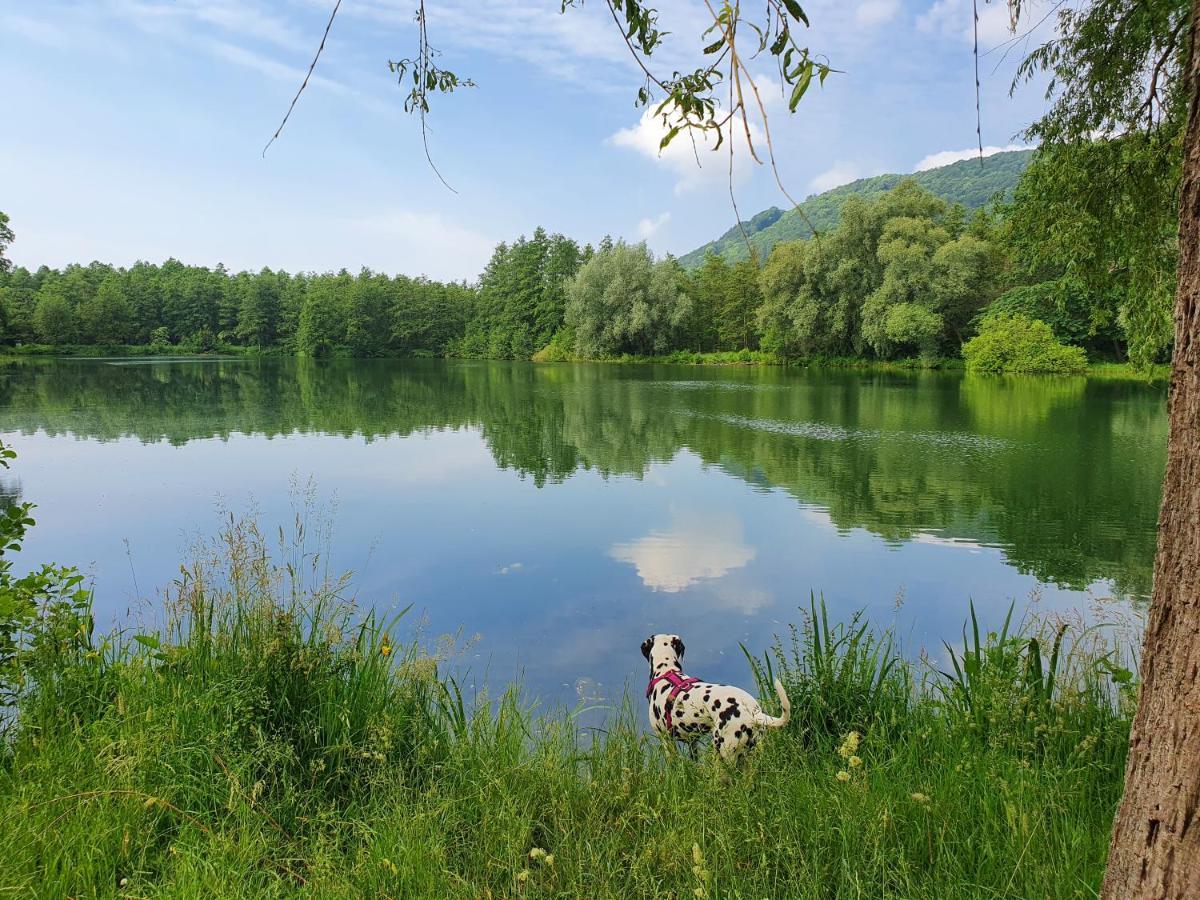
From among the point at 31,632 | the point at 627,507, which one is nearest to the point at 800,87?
the point at 31,632

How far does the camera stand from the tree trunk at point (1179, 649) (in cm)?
148

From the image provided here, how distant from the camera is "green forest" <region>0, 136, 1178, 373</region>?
7465 millimetres

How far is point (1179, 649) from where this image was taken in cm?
150

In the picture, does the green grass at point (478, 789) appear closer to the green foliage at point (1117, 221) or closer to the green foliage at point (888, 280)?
the green foliage at point (1117, 221)

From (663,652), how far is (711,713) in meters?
0.91

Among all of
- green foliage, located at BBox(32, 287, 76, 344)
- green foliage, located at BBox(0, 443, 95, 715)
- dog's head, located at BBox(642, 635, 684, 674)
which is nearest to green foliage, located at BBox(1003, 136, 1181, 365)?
dog's head, located at BBox(642, 635, 684, 674)

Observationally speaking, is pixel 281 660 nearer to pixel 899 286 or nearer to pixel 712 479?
pixel 712 479

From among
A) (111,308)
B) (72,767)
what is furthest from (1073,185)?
(111,308)

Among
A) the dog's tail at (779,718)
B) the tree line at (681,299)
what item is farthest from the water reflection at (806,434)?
the dog's tail at (779,718)

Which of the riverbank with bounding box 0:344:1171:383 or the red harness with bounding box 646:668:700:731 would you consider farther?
the riverbank with bounding box 0:344:1171:383

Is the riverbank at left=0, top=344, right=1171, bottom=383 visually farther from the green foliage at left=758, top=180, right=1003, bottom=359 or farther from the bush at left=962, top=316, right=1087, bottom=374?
the bush at left=962, top=316, right=1087, bottom=374

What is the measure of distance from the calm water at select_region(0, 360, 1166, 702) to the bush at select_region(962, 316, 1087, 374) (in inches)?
563

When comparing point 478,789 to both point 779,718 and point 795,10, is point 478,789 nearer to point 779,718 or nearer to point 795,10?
point 779,718

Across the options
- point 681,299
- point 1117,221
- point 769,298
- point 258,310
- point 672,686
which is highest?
point 258,310
